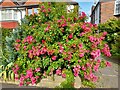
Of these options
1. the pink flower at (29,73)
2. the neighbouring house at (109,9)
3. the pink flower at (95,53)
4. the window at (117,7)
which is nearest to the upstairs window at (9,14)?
the neighbouring house at (109,9)

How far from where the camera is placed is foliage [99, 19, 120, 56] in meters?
A: 8.38

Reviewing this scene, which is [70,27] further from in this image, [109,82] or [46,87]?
[109,82]

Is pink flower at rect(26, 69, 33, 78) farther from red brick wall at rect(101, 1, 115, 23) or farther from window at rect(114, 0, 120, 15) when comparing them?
red brick wall at rect(101, 1, 115, 23)

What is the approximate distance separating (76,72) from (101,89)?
1984mm

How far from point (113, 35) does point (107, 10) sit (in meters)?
4.94

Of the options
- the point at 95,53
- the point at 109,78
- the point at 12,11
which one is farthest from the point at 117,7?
the point at 12,11

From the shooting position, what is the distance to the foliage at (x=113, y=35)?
8.38 m

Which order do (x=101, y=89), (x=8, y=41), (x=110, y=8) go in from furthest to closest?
(x=110, y=8)
(x=8, y=41)
(x=101, y=89)

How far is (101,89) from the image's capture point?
4855 millimetres

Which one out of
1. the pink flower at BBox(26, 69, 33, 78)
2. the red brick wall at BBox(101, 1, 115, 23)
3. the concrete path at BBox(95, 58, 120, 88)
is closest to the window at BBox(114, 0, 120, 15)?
the red brick wall at BBox(101, 1, 115, 23)

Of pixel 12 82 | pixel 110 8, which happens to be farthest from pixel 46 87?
pixel 110 8

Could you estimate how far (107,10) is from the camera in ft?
44.7

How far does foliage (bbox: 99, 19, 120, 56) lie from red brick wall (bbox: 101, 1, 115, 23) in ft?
13.1

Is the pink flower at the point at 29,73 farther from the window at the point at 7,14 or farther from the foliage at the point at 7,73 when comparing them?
the window at the point at 7,14
